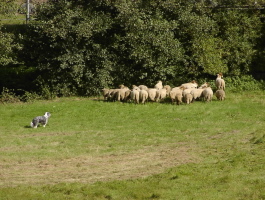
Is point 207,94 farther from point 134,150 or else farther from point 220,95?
point 134,150

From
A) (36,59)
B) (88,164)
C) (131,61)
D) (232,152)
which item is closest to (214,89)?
(131,61)

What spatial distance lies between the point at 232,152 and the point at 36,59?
1562cm

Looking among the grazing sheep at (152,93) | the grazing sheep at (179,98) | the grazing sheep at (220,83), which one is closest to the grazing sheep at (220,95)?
the grazing sheep at (220,83)

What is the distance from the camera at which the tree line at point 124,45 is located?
29.9 meters

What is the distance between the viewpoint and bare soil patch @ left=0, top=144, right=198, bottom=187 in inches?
645

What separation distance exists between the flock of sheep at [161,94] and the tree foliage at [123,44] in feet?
6.35

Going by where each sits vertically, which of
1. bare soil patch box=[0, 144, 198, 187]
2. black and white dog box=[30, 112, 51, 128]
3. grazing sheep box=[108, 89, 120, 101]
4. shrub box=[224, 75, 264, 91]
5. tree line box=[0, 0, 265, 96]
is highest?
tree line box=[0, 0, 265, 96]

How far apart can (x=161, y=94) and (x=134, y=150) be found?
8745mm

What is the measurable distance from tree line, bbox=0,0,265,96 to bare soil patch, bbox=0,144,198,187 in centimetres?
1134

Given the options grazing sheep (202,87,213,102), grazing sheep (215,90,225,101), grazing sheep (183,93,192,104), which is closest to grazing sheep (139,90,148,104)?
grazing sheep (183,93,192,104)

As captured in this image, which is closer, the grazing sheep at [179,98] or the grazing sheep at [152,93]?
the grazing sheep at [179,98]

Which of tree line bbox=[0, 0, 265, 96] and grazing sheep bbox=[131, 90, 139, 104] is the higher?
tree line bbox=[0, 0, 265, 96]

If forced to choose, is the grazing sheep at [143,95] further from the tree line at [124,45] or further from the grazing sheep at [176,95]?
the tree line at [124,45]

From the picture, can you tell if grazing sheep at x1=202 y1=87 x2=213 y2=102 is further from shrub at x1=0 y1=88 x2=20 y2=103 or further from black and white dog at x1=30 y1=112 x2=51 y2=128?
shrub at x1=0 y1=88 x2=20 y2=103
